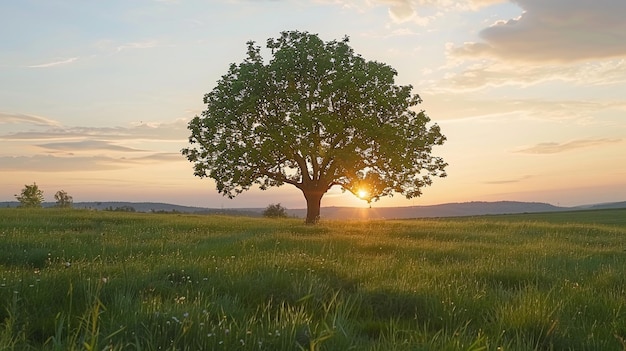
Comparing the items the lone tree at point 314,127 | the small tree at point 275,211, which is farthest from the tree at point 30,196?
the lone tree at point 314,127

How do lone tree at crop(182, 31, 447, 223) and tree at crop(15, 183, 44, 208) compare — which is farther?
tree at crop(15, 183, 44, 208)

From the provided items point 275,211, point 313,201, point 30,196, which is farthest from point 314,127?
point 30,196

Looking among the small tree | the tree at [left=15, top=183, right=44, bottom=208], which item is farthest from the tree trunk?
the tree at [left=15, top=183, right=44, bottom=208]

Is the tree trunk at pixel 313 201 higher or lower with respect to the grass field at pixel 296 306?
higher

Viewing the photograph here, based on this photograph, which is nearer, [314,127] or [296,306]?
[296,306]

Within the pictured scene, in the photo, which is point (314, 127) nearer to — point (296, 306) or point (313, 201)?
point (313, 201)

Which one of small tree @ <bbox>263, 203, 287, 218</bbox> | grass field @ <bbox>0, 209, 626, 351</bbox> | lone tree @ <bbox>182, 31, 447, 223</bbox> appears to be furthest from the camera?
small tree @ <bbox>263, 203, 287, 218</bbox>

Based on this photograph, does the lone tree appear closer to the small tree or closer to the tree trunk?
the tree trunk

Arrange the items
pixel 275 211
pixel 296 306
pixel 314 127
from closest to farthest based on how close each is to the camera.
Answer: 1. pixel 296 306
2. pixel 314 127
3. pixel 275 211

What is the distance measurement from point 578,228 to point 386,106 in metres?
13.8

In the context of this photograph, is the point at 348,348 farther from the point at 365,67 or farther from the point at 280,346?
the point at 365,67

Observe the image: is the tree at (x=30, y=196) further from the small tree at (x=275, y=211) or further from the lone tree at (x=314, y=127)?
the lone tree at (x=314, y=127)

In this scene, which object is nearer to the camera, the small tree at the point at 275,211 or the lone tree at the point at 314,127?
the lone tree at the point at 314,127

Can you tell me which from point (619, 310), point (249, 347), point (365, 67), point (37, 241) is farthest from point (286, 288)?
point (365, 67)
